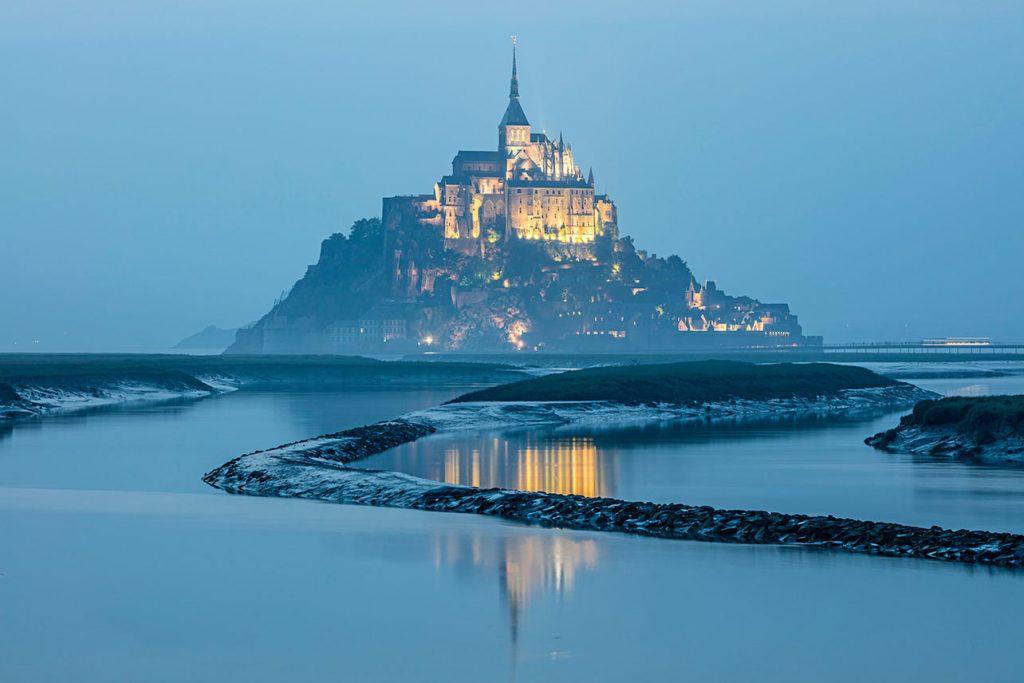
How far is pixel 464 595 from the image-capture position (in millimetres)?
18578

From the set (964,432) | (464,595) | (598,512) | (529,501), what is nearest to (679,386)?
(964,432)

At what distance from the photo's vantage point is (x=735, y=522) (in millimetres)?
23688

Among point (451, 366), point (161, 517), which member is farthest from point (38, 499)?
point (451, 366)

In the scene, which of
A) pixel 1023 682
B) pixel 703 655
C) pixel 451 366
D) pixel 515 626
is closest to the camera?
pixel 1023 682

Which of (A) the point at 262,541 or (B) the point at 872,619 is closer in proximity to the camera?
(B) the point at 872,619

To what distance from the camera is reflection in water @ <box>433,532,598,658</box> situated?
18781 millimetres

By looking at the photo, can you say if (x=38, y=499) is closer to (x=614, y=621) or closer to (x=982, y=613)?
(x=614, y=621)

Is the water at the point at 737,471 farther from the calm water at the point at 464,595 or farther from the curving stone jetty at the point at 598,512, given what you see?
the curving stone jetty at the point at 598,512

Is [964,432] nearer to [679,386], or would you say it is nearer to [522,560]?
[522,560]

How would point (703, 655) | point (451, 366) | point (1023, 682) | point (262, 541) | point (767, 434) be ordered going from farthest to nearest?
point (451, 366) < point (767, 434) < point (262, 541) < point (703, 655) < point (1023, 682)

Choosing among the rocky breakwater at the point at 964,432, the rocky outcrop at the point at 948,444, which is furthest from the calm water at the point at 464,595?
the rocky breakwater at the point at 964,432

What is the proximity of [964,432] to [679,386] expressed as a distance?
27.1 m

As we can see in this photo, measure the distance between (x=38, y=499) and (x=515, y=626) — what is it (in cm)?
1538

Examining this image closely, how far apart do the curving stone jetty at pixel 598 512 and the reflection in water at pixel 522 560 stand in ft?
6.08
